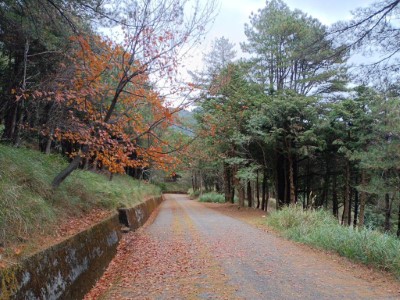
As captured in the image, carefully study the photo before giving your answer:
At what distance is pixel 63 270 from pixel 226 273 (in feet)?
9.79

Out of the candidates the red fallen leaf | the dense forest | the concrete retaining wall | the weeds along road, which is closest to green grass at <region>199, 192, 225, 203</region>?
the dense forest

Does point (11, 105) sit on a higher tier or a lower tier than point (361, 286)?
higher

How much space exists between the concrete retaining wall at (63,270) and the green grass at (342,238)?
5387 mm

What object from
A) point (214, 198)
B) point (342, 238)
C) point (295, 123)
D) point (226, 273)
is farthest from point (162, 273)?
point (214, 198)

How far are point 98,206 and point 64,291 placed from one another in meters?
4.60

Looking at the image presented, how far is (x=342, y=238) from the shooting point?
7.62 metres

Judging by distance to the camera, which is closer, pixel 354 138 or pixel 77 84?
pixel 77 84

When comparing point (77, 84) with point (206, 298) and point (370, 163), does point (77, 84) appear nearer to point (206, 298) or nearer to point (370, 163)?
point (206, 298)

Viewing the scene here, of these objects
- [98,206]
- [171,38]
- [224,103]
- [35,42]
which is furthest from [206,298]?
[224,103]

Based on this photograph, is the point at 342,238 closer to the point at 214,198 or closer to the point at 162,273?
the point at 162,273

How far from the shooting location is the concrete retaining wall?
3.21 m

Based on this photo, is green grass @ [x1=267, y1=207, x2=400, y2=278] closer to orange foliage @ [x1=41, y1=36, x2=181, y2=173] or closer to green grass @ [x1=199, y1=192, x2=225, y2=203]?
orange foliage @ [x1=41, y1=36, x2=181, y2=173]

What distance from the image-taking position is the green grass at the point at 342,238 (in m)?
6.23

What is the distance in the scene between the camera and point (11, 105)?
29.8 ft
